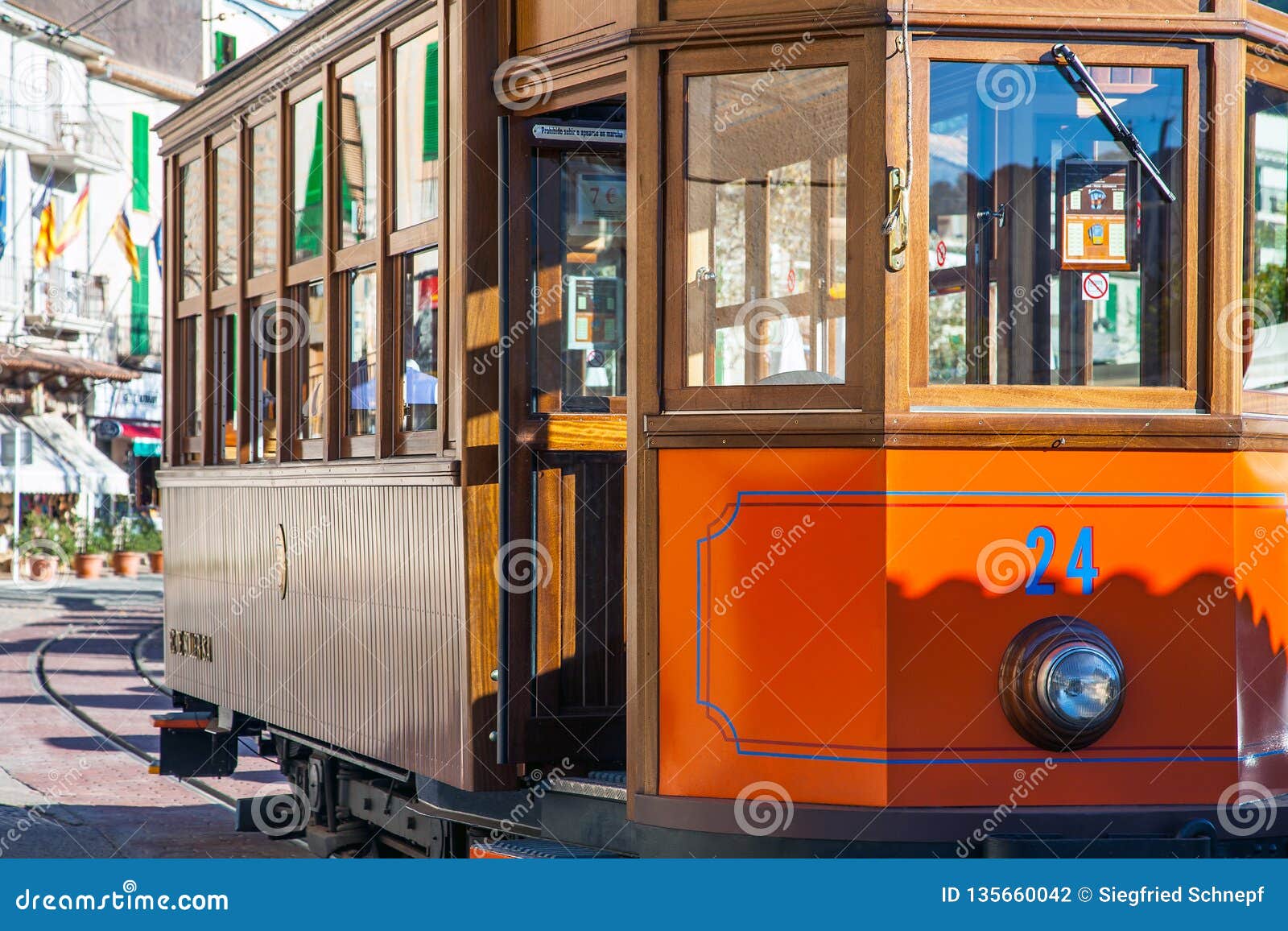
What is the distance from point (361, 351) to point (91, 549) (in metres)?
30.8

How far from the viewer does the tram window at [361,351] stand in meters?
5.70

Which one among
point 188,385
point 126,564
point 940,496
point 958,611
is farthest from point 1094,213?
point 126,564

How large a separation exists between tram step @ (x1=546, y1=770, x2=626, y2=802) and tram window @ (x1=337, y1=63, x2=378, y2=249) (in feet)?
6.93

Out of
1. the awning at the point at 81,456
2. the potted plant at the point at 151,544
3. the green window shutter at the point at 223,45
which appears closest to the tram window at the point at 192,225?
the green window shutter at the point at 223,45

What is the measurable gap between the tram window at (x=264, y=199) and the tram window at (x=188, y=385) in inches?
47.5

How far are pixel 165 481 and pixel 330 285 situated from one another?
2.86 m

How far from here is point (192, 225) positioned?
7996 mm

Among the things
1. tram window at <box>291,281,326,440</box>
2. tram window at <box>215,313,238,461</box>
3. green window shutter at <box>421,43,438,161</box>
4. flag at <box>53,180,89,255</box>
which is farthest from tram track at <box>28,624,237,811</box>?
flag at <box>53,180,89,255</box>

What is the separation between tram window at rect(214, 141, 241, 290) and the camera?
727cm
